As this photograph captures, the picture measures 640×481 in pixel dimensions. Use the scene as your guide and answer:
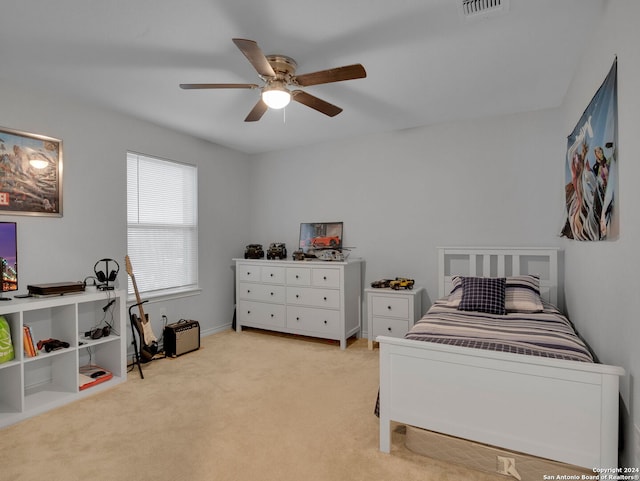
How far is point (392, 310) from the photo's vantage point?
3.73 metres

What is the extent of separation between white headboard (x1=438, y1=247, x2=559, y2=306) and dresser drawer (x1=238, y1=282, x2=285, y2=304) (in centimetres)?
185

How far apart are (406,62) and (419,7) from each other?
595mm

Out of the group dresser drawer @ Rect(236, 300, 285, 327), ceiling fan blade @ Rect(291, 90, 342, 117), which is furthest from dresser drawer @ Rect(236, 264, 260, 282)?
ceiling fan blade @ Rect(291, 90, 342, 117)

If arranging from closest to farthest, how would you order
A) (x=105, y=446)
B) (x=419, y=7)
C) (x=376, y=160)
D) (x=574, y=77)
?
1. (x=419, y=7)
2. (x=105, y=446)
3. (x=574, y=77)
4. (x=376, y=160)

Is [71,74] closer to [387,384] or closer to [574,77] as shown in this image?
[387,384]

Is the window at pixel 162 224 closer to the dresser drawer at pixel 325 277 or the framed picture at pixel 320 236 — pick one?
the framed picture at pixel 320 236

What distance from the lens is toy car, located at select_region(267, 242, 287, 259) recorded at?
462 cm

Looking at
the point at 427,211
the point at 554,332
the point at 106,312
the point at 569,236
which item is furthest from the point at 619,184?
the point at 106,312

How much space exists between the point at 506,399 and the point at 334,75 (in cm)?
193

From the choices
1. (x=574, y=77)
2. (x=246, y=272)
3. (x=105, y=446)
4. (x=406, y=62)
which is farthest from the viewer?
(x=246, y=272)

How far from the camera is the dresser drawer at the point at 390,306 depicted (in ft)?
12.0

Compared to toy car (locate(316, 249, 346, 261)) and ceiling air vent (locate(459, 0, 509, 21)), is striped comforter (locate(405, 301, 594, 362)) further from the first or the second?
ceiling air vent (locate(459, 0, 509, 21))

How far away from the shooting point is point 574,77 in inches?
106

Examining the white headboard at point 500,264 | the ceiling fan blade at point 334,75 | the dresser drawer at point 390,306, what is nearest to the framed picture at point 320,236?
the dresser drawer at point 390,306
